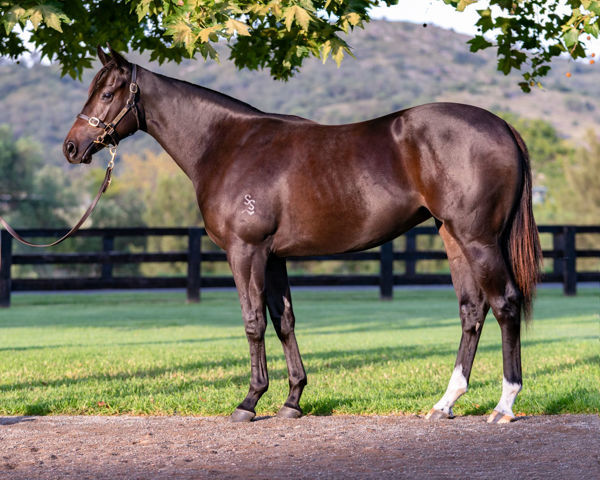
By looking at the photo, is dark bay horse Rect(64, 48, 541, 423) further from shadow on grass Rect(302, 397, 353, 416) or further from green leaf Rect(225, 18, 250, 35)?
green leaf Rect(225, 18, 250, 35)

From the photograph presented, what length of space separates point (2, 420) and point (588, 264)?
35.3 m

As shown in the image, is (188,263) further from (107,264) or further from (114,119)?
(114,119)

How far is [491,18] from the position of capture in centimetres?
723

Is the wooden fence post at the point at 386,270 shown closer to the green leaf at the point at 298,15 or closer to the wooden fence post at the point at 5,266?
the wooden fence post at the point at 5,266

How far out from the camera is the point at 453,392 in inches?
226

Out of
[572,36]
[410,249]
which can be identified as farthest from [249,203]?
[410,249]

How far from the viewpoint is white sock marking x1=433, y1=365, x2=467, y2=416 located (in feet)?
18.6

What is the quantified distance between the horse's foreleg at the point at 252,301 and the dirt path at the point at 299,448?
0.67 ft

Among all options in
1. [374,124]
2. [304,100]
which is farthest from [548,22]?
[304,100]

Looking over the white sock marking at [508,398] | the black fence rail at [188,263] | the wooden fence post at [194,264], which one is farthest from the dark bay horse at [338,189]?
the wooden fence post at [194,264]

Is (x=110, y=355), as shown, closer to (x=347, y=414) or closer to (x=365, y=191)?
(x=347, y=414)

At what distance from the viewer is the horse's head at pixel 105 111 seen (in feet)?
19.3

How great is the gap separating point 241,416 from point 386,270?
11769 millimetres

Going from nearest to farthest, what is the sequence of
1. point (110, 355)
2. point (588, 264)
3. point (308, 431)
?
point (308, 431) → point (110, 355) → point (588, 264)
